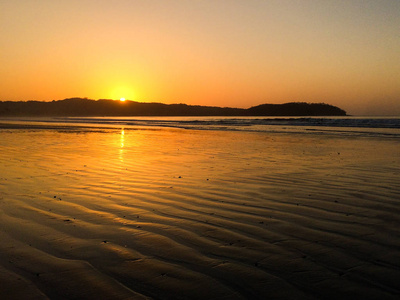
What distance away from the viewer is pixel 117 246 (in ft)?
13.5

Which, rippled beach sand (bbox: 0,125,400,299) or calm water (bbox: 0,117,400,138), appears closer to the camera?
rippled beach sand (bbox: 0,125,400,299)

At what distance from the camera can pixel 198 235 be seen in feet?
14.8

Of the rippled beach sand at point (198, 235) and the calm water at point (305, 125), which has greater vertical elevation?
the calm water at point (305, 125)

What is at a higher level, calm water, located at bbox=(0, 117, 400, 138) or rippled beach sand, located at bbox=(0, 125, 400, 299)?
calm water, located at bbox=(0, 117, 400, 138)

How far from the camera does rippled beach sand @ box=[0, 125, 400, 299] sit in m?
3.19

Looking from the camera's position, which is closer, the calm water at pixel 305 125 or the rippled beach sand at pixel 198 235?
the rippled beach sand at pixel 198 235

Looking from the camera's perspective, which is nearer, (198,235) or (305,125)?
(198,235)

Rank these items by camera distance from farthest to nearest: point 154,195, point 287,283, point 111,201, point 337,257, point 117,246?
1. point 154,195
2. point 111,201
3. point 117,246
4. point 337,257
5. point 287,283

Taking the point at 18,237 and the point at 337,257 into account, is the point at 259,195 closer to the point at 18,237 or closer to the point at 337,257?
the point at 337,257

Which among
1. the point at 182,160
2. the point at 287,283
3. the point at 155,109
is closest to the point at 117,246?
the point at 287,283

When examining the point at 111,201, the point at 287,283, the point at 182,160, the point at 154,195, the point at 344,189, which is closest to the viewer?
the point at 287,283

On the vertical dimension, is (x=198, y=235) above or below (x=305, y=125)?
below

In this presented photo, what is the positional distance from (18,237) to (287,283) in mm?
3380

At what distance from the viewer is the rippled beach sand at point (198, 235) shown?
3191 millimetres
